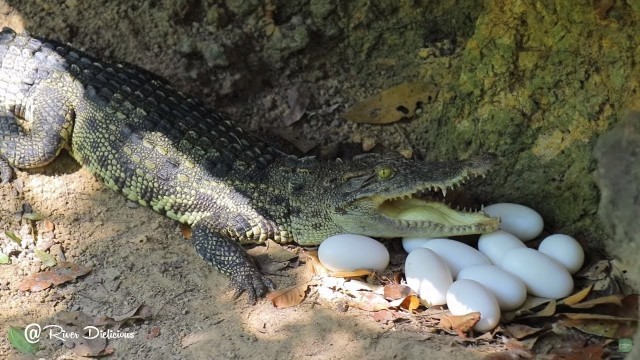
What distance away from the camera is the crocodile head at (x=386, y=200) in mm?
3473

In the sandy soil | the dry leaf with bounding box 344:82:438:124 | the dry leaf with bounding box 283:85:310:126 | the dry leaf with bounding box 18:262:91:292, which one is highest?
the dry leaf with bounding box 344:82:438:124

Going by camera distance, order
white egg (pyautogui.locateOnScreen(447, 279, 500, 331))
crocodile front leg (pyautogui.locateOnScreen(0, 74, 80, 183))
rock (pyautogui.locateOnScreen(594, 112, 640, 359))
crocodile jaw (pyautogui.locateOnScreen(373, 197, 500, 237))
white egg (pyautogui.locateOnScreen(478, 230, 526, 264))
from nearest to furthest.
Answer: rock (pyautogui.locateOnScreen(594, 112, 640, 359)), white egg (pyautogui.locateOnScreen(447, 279, 500, 331)), white egg (pyautogui.locateOnScreen(478, 230, 526, 264)), crocodile jaw (pyautogui.locateOnScreen(373, 197, 500, 237)), crocodile front leg (pyautogui.locateOnScreen(0, 74, 80, 183))

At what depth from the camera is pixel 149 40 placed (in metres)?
4.39

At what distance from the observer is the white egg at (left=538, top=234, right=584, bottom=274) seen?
10.7 ft

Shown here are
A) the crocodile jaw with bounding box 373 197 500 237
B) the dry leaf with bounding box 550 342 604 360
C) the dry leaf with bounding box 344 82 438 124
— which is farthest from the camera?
the dry leaf with bounding box 344 82 438 124

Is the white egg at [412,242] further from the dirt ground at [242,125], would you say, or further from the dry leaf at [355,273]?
the dry leaf at [355,273]

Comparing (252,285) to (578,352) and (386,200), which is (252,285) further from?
(578,352)

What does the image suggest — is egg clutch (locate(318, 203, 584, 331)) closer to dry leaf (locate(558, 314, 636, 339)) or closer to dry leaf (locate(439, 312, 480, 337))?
dry leaf (locate(439, 312, 480, 337))

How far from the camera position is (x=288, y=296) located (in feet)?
10.8

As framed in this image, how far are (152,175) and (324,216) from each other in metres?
0.99

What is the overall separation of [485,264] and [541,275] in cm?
25

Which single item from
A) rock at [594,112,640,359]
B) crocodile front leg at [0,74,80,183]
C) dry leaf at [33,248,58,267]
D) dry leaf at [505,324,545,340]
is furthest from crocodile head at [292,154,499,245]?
crocodile front leg at [0,74,80,183]

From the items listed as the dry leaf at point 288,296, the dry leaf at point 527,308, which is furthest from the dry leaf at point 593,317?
the dry leaf at point 288,296

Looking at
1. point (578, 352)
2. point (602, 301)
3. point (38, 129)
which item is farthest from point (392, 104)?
point (38, 129)
